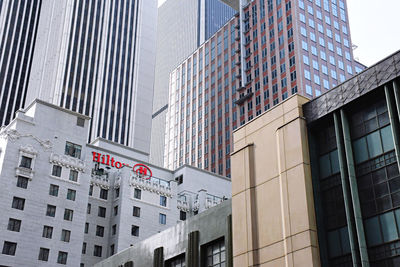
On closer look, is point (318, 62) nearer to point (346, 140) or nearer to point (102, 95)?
point (102, 95)

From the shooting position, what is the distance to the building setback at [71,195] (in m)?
81.9

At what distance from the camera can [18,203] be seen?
82625 millimetres

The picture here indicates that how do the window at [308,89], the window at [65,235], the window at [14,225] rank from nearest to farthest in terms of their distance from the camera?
1. the window at [14,225]
2. the window at [65,235]
3. the window at [308,89]

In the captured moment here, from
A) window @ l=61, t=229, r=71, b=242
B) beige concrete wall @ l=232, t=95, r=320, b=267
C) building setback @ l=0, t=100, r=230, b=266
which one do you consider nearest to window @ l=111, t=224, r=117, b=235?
building setback @ l=0, t=100, r=230, b=266

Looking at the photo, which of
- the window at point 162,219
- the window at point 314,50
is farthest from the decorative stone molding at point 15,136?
the window at point 314,50

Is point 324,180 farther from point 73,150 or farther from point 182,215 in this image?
point 182,215

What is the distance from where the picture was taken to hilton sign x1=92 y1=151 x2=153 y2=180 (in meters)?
105

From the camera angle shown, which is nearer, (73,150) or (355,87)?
(355,87)

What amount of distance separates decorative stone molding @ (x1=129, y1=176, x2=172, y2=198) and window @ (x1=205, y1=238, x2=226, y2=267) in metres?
54.1

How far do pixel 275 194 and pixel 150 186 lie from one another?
211ft

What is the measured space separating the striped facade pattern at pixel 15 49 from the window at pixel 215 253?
456ft

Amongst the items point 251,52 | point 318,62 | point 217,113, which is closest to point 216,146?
point 217,113

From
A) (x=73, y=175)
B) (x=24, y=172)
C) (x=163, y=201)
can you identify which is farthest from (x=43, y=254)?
(x=163, y=201)

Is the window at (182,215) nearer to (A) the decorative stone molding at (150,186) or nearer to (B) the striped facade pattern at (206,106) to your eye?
(A) the decorative stone molding at (150,186)
